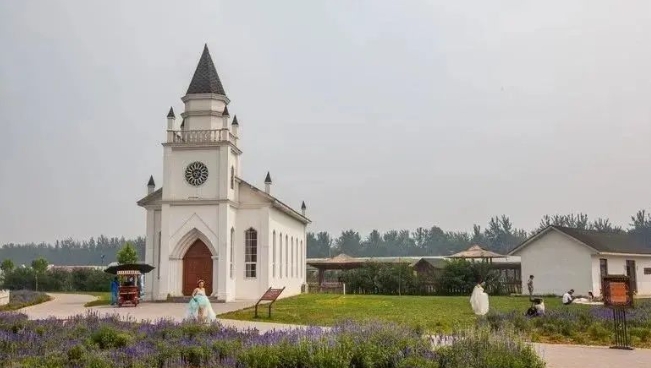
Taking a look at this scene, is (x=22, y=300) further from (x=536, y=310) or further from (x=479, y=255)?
(x=479, y=255)

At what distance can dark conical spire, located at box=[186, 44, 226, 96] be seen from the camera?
118 feet

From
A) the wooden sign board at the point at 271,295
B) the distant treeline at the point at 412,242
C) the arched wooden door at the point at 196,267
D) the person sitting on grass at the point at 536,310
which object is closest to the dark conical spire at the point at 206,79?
the arched wooden door at the point at 196,267

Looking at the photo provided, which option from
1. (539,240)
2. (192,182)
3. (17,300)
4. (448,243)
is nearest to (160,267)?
(192,182)

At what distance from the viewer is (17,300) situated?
31.7 metres

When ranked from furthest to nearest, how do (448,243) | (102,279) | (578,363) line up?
1. (448,243)
2. (102,279)
3. (578,363)

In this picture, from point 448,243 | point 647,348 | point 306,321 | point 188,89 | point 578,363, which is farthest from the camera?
point 448,243

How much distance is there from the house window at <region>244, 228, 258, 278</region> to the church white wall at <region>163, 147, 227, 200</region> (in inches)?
125

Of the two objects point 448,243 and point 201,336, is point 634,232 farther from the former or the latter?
point 201,336

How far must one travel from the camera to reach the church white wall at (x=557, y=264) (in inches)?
1532

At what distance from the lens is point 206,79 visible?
36.2m

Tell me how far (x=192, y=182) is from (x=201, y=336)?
843 inches

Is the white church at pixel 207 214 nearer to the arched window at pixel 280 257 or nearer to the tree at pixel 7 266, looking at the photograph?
the arched window at pixel 280 257

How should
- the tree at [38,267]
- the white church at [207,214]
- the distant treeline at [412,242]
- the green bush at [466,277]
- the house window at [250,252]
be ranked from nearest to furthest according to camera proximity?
the white church at [207,214], the house window at [250,252], the green bush at [466,277], the tree at [38,267], the distant treeline at [412,242]

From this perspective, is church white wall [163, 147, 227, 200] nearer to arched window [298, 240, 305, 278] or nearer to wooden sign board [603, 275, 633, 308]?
arched window [298, 240, 305, 278]
